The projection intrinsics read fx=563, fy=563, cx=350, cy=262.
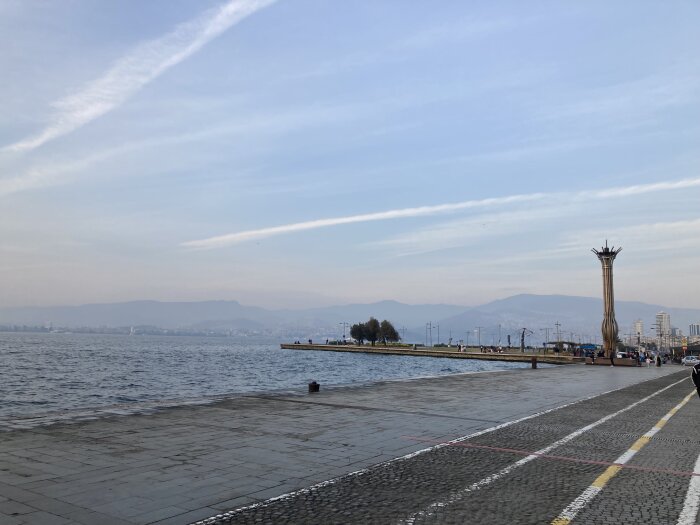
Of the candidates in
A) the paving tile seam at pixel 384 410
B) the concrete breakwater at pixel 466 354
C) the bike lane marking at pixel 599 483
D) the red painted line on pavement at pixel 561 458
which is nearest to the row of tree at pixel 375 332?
the concrete breakwater at pixel 466 354

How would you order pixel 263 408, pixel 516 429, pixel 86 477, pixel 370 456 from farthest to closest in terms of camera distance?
pixel 263 408, pixel 516 429, pixel 370 456, pixel 86 477

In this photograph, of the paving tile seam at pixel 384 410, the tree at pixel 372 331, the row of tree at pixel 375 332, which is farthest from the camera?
the tree at pixel 372 331

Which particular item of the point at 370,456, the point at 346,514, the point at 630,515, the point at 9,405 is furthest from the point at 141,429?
the point at 9,405

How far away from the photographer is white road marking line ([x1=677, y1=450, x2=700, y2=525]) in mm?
6454

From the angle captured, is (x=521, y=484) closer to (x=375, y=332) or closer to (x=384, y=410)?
(x=384, y=410)

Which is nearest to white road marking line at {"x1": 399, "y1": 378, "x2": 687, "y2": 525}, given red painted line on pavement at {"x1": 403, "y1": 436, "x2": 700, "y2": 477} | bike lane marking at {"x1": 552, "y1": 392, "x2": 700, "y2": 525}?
red painted line on pavement at {"x1": 403, "y1": 436, "x2": 700, "y2": 477}

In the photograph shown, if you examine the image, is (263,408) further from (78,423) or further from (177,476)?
(177,476)

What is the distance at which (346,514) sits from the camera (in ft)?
21.5

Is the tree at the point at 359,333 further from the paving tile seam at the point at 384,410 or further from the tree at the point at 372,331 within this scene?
the paving tile seam at the point at 384,410

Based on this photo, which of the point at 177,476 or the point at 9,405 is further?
the point at 9,405

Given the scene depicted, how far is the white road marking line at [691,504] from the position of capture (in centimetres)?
645

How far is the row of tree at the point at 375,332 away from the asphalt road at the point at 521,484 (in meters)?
165

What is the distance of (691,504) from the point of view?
7113 mm

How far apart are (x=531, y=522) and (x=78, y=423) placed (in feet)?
35.4
